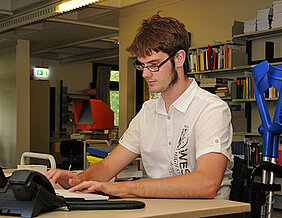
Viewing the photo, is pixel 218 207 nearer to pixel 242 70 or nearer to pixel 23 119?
pixel 242 70

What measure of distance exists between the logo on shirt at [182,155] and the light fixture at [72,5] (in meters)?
4.39

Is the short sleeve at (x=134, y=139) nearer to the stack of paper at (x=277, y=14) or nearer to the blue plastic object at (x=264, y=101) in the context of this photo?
the blue plastic object at (x=264, y=101)

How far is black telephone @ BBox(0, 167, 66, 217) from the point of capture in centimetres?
124

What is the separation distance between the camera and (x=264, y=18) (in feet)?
18.7

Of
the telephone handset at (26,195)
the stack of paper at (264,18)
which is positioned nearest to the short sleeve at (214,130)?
the telephone handset at (26,195)

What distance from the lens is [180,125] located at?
207cm

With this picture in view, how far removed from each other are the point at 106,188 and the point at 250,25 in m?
4.72

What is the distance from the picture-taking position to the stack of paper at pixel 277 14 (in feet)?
18.0

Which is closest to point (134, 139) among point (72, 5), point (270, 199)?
point (270, 199)

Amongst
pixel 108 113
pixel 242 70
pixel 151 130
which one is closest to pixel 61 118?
pixel 108 113

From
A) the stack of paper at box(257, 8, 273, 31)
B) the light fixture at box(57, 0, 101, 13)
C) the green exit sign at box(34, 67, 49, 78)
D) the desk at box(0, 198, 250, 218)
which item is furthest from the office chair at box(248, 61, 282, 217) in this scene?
the green exit sign at box(34, 67, 49, 78)

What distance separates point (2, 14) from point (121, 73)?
2513mm

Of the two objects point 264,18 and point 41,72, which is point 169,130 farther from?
point 41,72

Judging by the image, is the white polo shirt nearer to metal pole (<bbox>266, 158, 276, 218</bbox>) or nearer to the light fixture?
metal pole (<bbox>266, 158, 276, 218</bbox>)
